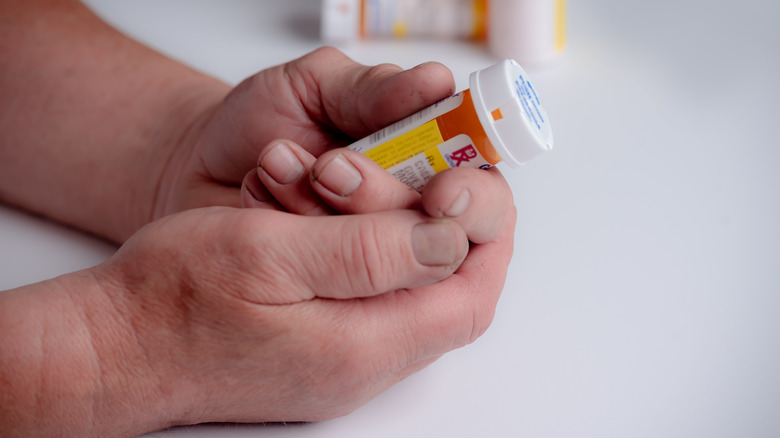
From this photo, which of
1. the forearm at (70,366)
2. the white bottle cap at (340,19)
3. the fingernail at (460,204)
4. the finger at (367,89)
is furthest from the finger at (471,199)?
the white bottle cap at (340,19)

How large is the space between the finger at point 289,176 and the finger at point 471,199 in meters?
0.13

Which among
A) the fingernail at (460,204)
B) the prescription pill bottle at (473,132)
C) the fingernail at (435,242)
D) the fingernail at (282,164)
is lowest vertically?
the fingernail at (435,242)

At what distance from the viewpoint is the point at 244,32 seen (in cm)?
142

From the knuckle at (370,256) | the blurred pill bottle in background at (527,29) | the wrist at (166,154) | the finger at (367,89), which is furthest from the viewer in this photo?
the blurred pill bottle in background at (527,29)

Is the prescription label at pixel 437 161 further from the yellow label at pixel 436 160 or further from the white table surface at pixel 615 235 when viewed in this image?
the white table surface at pixel 615 235

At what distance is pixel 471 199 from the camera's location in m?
0.72

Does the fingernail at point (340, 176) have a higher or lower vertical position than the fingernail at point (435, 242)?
higher

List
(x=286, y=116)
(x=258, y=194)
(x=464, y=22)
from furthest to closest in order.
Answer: (x=464, y=22)
(x=286, y=116)
(x=258, y=194)

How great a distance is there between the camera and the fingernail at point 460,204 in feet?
2.31

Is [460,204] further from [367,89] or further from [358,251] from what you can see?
[367,89]

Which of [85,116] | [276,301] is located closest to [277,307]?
[276,301]

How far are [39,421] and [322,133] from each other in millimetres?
453

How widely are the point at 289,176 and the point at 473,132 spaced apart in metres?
0.19

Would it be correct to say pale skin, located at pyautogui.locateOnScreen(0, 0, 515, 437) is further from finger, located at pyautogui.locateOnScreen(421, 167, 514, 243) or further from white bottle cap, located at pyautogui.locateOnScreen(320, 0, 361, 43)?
white bottle cap, located at pyautogui.locateOnScreen(320, 0, 361, 43)
